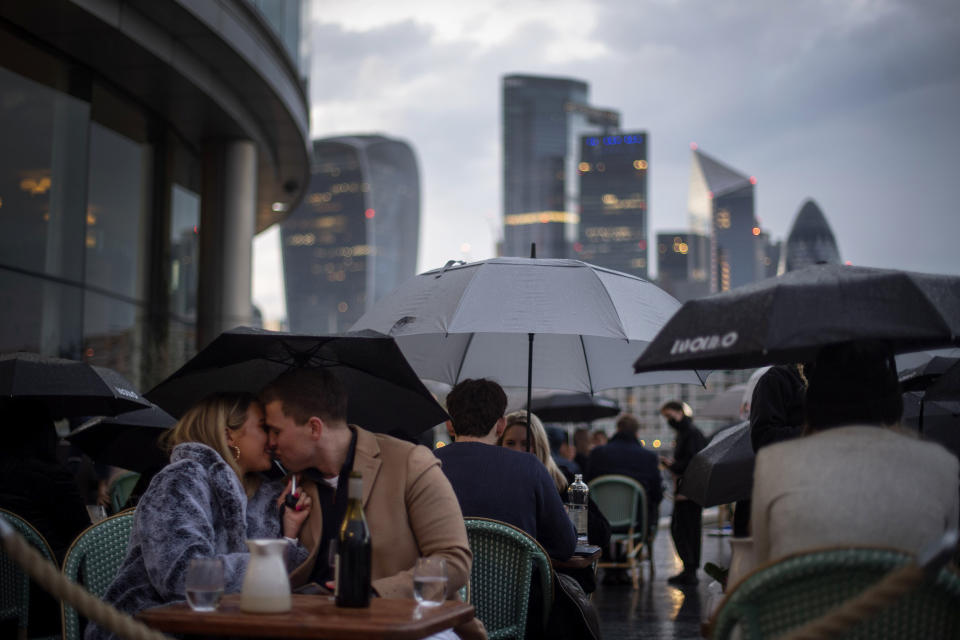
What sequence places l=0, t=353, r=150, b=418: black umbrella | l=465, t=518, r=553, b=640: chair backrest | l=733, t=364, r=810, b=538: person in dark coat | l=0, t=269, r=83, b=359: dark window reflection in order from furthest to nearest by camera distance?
1. l=0, t=269, r=83, b=359: dark window reflection
2. l=0, t=353, r=150, b=418: black umbrella
3. l=733, t=364, r=810, b=538: person in dark coat
4. l=465, t=518, r=553, b=640: chair backrest

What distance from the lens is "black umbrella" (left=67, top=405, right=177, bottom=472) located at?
779cm

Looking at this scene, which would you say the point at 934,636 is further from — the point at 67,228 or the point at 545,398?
the point at 67,228

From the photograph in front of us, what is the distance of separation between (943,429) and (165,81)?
488 inches

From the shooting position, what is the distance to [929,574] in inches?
90.7

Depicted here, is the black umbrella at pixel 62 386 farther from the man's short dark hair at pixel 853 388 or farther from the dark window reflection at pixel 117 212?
the dark window reflection at pixel 117 212

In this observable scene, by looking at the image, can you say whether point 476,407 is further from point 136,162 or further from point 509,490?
point 136,162

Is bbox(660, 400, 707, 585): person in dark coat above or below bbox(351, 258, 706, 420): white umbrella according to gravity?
below

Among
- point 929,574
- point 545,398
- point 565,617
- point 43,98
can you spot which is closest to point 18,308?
point 43,98

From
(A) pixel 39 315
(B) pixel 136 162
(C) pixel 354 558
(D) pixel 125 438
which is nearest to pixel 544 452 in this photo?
(D) pixel 125 438

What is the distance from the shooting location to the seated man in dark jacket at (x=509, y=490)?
5.25 meters

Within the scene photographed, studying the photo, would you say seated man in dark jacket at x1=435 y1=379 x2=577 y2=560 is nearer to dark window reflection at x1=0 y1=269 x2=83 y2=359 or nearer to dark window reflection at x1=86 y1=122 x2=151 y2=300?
dark window reflection at x1=0 y1=269 x2=83 y2=359

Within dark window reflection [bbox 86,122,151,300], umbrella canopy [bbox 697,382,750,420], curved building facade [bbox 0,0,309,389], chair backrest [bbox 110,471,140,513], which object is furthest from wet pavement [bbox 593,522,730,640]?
dark window reflection [bbox 86,122,151,300]

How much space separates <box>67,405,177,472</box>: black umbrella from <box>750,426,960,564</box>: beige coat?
5.71m

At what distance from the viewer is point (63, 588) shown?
7.63 ft
